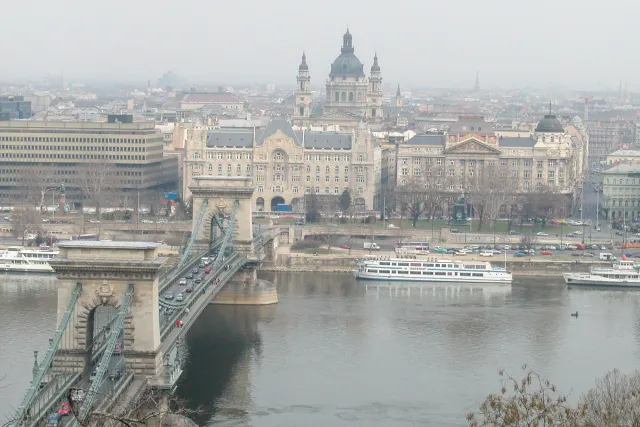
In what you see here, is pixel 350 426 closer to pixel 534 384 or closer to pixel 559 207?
pixel 534 384

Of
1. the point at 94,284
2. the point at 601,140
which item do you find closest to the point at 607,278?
the point at 94,284

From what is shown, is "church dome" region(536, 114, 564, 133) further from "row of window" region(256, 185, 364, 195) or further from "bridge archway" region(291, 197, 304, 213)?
"bridge archway" region(291, 197, 304, 213)

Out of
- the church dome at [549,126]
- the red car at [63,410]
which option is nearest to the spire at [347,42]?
the church dome at [549,126]

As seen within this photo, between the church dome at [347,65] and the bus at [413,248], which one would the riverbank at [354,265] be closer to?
the bus at [413,248]

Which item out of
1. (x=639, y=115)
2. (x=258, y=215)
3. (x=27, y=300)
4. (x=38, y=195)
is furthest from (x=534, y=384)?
(x=639, y=115)

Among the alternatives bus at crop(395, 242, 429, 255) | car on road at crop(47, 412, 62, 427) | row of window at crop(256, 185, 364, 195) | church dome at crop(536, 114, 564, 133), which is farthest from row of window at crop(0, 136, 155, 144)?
car on road at crop(47, 412, 62, 427)

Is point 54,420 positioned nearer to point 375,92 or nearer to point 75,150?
point 75,150
